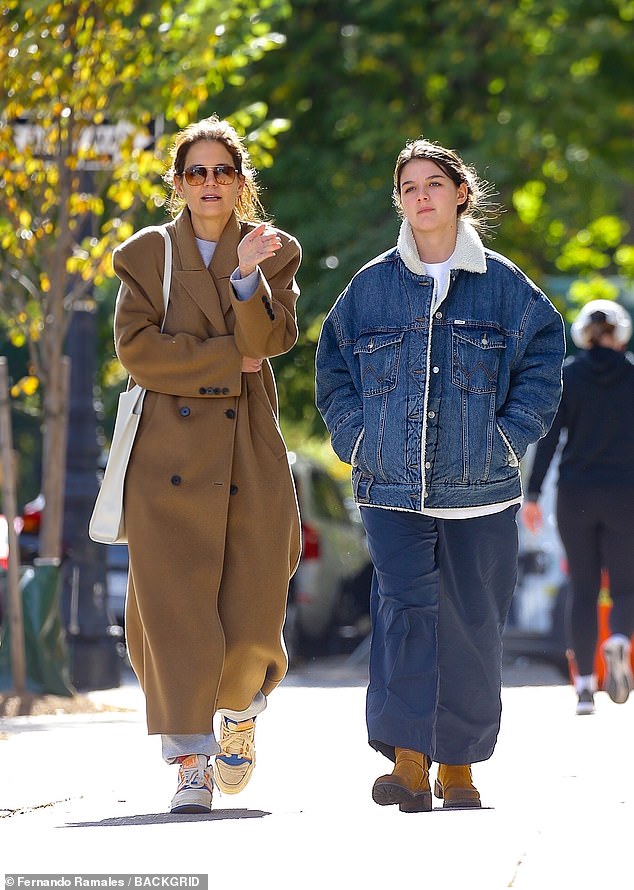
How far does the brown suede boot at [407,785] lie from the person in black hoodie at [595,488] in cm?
395

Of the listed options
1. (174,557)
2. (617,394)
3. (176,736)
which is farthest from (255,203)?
(617,394)

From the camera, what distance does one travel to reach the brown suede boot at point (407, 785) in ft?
16.8

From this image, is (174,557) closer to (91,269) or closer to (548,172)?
(91,269)

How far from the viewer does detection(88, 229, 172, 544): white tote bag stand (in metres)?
5.57

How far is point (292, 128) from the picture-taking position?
Result: 1753 centimetres

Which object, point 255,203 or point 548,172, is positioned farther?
point 548,172

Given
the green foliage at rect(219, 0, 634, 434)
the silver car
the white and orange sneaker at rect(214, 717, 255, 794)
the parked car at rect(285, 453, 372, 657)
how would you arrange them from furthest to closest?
the green foliage at rect(219, 0, 634, 434) < the parked car at rect(285, 453, 372, 657) < the silver car < the white and orange sneaker at rect(214, 717, 255, 794)

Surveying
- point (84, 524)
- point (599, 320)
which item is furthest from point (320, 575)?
point (599, 320)

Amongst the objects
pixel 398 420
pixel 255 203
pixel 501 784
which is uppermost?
pixel 255 203

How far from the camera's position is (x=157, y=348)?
18.2ft

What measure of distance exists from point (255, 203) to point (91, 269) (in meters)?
4.75

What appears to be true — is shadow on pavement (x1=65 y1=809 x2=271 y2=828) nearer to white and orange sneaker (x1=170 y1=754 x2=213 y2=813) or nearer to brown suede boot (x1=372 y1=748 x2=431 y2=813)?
white and orange sneaker (x1=170 y1=754 x2=213 y2=813)

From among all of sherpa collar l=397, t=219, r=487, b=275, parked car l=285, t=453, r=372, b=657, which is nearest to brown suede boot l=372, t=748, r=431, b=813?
sherpa collar l=397, t=219, r=487, b=275

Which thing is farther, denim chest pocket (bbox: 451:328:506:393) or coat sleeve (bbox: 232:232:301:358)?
coat sleeve (bbox: 232:232:301:358)
